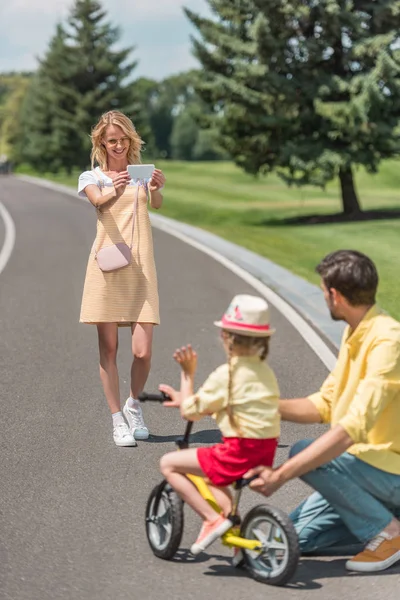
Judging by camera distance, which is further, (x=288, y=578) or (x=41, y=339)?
(x=41, y=339)

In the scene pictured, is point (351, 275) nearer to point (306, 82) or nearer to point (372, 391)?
point (372, 391)

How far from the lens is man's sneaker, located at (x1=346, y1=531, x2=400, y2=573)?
5.00 m

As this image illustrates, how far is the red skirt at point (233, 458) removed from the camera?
4883 mm

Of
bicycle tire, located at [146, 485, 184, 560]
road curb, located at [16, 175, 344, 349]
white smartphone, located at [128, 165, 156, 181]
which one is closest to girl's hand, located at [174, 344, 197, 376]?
bicycle tire, located at [146, 485, 184, 560]

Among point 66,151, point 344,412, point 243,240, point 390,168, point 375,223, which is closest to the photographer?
point 344,412

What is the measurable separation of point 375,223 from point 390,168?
103 ft

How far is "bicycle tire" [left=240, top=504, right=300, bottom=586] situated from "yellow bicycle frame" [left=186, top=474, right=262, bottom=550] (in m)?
0.05

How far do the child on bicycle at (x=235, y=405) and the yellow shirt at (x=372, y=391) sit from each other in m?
0.36

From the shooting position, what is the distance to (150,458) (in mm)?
6887

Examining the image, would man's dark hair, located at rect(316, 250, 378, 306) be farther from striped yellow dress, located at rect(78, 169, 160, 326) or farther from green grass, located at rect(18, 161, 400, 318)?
green grass, located at rect(18, 161, 400, 318)

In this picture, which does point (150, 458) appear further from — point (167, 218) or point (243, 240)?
point (167, 218)

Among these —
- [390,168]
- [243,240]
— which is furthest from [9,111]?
[243,240]

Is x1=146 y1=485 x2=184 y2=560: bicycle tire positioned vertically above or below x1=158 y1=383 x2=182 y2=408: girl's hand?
below

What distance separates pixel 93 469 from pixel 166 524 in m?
1.58
